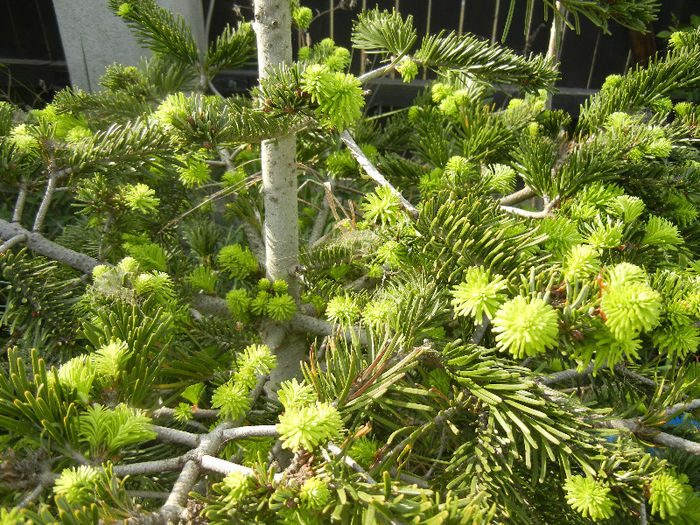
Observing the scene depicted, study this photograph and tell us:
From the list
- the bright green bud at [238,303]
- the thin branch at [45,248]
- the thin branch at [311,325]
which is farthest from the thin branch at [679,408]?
the thin branch at [45,248]

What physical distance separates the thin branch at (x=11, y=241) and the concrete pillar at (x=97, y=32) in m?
1.03

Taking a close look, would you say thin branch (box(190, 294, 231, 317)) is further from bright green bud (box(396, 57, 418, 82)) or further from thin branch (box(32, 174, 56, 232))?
bright green bud (box(396, 57, 418, 82))

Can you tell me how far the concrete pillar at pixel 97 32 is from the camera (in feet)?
4.51

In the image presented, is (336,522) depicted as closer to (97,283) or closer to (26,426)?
(26,426)

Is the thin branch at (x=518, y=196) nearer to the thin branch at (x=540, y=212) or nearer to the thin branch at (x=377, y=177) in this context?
the thin branch at (x=540, y=212)

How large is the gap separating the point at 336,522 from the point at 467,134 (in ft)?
2.00

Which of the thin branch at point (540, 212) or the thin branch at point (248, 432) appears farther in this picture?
the thin branch at point (540, 212)

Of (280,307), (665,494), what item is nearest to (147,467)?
(280,307)

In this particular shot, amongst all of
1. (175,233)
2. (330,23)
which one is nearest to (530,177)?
(175,233)

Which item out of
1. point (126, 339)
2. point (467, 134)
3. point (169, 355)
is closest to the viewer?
point (126, 339)

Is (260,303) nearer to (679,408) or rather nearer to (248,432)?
(248,432)

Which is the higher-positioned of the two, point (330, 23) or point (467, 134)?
point (330, 23)

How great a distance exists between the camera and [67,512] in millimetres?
248

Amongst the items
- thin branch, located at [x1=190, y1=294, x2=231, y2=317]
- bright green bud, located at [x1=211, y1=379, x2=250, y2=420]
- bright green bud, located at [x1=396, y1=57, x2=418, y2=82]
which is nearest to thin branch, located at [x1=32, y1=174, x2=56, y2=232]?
thin branch, located at [x1=190, y1=294, x2=231, y2=317]
